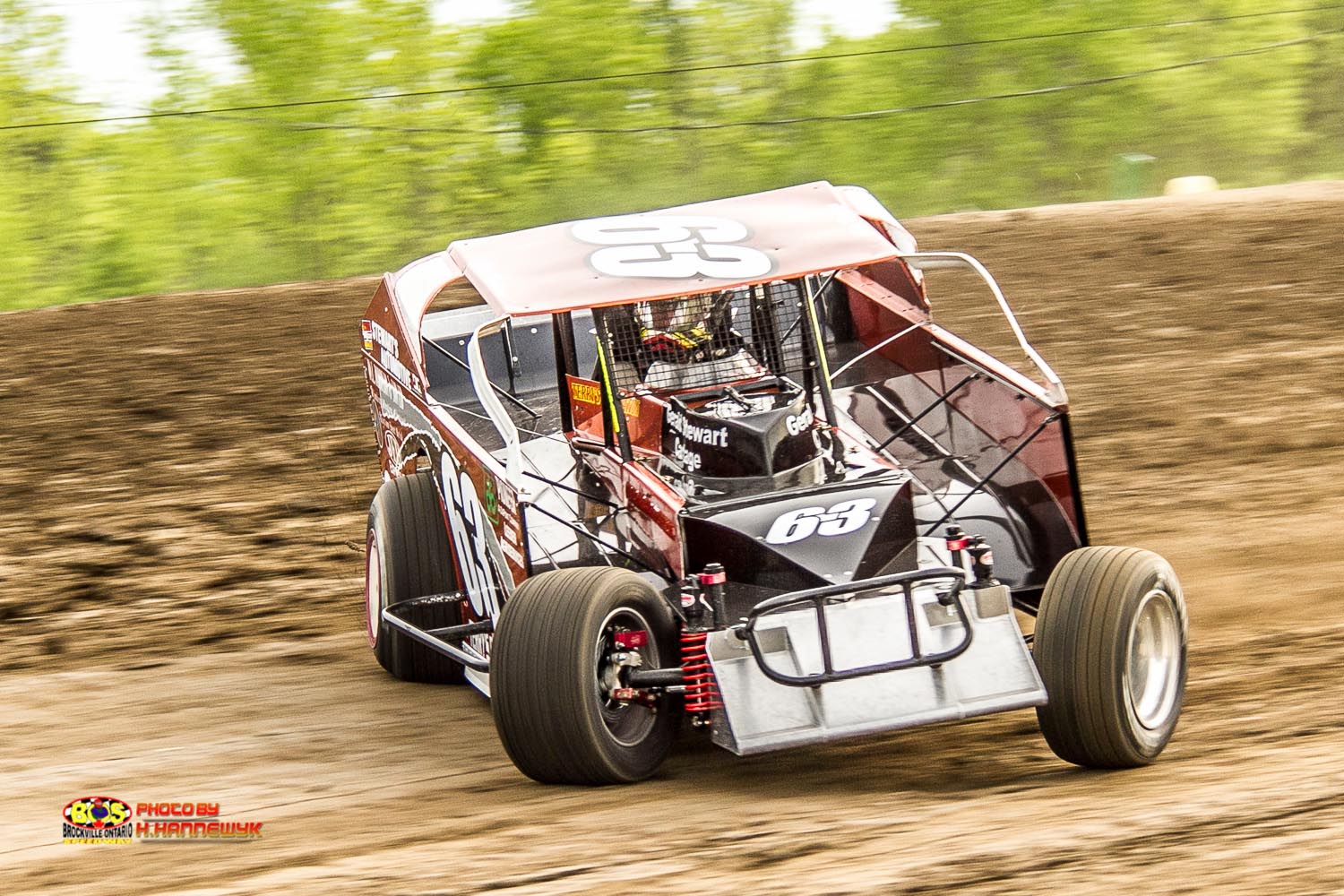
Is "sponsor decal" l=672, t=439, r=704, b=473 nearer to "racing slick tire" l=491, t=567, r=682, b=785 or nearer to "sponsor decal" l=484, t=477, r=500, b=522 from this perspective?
"sponsor decal" l=484, t=477, r=500, b=522

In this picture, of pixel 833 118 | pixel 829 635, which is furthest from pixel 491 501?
pixel 833 118

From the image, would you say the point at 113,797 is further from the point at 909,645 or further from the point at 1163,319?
the point at 1163,319

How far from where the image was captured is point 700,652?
5.54 m

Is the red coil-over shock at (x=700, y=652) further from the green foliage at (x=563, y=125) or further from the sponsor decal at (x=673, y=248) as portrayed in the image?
the green foliage at (x=563, y=125)

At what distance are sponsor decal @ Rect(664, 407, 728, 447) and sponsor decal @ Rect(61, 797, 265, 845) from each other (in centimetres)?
211

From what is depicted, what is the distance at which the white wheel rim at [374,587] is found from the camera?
7.44 metres

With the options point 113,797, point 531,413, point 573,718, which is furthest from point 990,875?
point 531,413

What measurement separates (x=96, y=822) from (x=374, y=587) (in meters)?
2.12

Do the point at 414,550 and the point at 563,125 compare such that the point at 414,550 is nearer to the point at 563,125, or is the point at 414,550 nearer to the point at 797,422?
the point at 797,422

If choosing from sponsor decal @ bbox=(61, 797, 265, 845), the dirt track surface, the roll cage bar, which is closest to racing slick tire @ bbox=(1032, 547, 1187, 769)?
the dirt track surface

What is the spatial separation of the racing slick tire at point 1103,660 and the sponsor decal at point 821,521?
2.51 feet

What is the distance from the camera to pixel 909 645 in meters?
5.53

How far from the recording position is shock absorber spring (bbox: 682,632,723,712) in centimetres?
548

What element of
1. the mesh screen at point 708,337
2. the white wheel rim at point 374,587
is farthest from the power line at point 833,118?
the mesh screen at point 708,337
